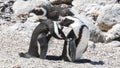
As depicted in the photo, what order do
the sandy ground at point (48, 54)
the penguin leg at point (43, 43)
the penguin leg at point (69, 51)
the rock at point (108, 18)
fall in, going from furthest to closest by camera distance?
the rock at point (108, 18), the penguin leg at point (43, 43), the penguin leg at point (69, 51), the sandy ground at point (48, 54)

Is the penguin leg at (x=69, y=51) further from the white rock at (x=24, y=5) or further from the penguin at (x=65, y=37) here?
the white rock at (x=24, y=5)

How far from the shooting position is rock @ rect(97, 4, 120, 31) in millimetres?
15016

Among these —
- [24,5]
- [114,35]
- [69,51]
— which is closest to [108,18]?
[114,35]

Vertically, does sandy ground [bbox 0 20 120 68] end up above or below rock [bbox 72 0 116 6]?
above

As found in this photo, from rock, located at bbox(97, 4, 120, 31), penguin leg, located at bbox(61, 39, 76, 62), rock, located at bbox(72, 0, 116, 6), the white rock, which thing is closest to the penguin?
penguin leg, located at bbox(61, 39, 76, 62)

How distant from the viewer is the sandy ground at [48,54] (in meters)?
9.88

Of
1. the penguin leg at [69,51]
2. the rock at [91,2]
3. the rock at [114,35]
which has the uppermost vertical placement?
the penguin leg at [69,51]

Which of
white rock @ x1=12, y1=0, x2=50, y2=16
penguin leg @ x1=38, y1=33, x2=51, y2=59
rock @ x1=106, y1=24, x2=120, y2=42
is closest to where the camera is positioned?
penguin leg @ x1=38, y1=33, x2=51, y2=59

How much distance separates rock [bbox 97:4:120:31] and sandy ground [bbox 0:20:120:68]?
184 cm

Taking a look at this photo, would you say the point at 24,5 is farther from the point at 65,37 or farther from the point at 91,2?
the point at 65,37

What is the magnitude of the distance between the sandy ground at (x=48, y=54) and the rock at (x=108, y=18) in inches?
72.5

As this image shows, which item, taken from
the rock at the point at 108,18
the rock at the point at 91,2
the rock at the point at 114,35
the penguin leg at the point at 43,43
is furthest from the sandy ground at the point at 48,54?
the rock at the point at 91,2

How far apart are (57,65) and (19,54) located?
1163 millimetres

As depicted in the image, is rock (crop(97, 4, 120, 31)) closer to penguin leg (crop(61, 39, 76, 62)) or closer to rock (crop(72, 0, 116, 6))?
rock (crop(72, 0, 116, 6))
